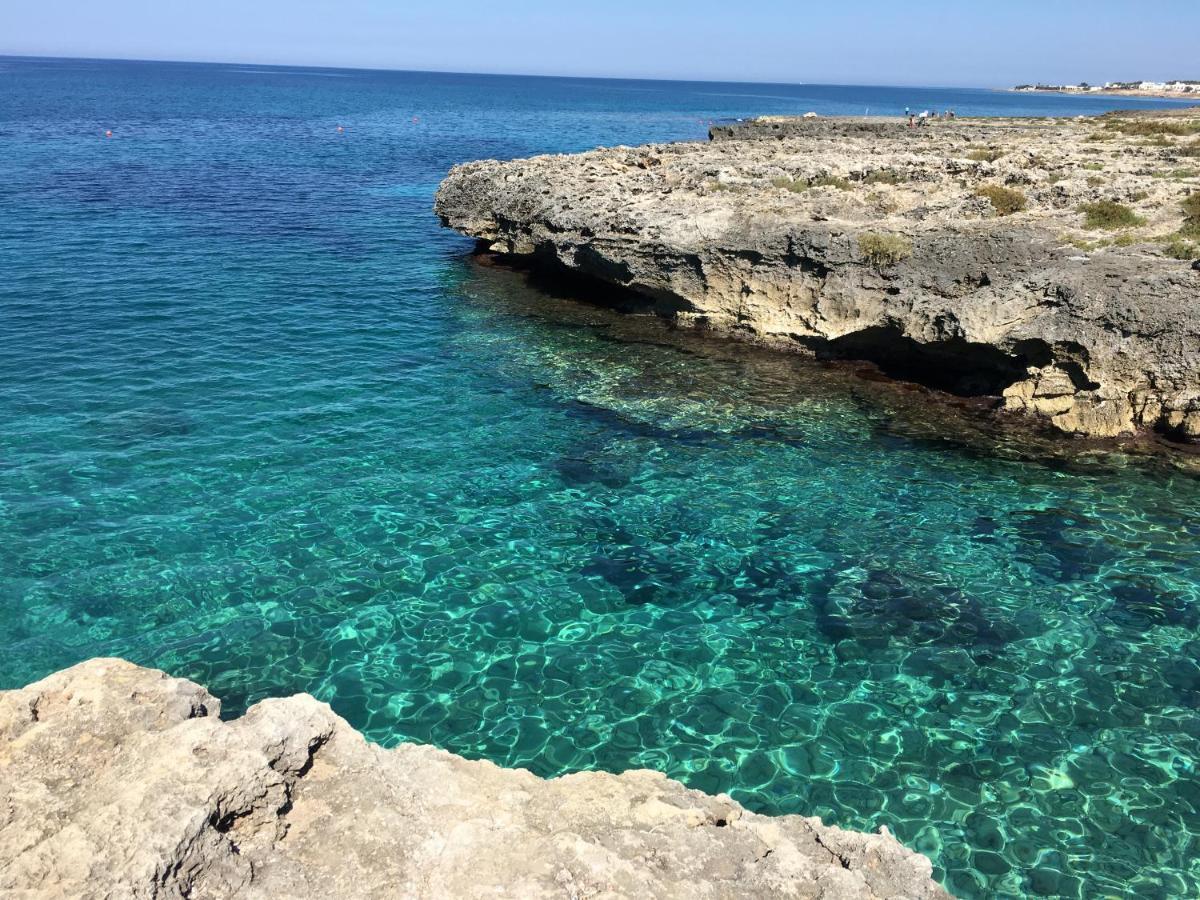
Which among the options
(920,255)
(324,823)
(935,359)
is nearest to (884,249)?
(920,255)

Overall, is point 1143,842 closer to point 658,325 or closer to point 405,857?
point 405,857

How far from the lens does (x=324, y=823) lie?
7.16 meters

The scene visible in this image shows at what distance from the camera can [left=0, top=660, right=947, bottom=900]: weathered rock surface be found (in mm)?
6352

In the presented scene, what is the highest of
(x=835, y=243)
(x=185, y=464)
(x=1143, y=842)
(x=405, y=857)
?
(x=835, y=243)

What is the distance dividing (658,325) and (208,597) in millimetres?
19254

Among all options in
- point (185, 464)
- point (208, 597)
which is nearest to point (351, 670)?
point (208, 597)

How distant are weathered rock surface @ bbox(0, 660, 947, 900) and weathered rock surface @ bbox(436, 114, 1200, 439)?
18.3 m

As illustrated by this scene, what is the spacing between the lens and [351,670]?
12953 mm

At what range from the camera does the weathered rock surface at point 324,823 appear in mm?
6352

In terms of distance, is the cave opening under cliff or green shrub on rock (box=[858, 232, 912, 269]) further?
green shrub on rock (box=[858, 232, 912, 269])

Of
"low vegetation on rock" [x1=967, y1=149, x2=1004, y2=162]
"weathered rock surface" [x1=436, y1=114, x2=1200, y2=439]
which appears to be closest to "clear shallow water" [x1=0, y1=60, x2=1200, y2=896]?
"weathered rock surface" [x1=436, y1=114, x2=1200, y2=439]

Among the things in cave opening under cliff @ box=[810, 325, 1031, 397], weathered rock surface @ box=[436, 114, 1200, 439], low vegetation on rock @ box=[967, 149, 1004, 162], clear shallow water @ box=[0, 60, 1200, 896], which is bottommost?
clear shallow water @ box=[0, 60, 1200, 896]

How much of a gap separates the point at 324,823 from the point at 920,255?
2281 cm

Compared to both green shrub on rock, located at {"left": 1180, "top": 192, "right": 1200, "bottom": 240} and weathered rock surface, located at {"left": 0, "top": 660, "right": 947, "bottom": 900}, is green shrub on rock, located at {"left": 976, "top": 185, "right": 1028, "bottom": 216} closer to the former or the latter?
green shrub on rock, located at {"left": 1180, "top": 192, "right": 1200, "bottom": 240}
